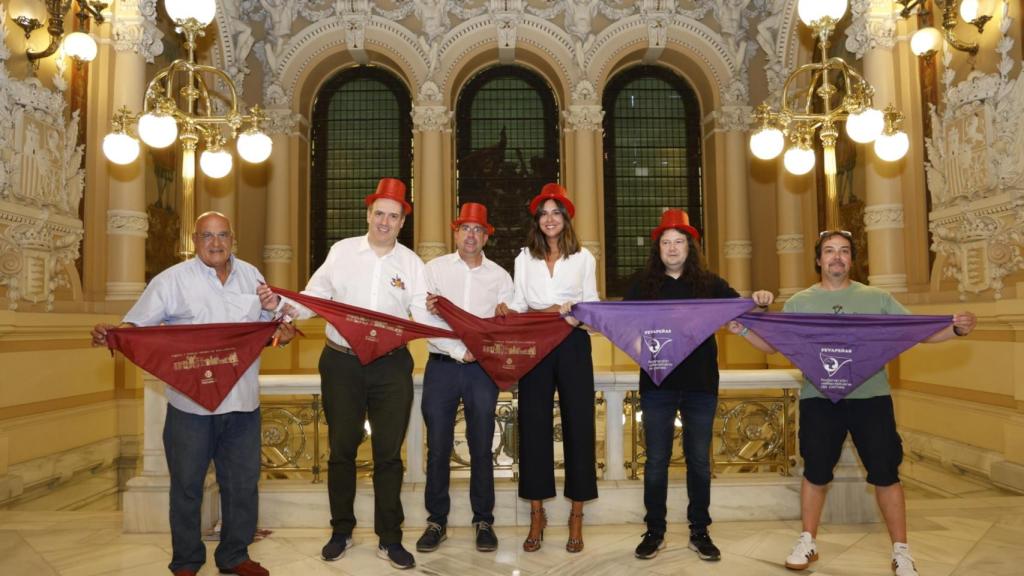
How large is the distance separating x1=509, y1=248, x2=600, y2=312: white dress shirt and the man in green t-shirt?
1010 mm

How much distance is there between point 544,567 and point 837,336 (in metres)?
2.41

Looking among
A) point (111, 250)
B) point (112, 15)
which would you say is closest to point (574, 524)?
point (111, 250)

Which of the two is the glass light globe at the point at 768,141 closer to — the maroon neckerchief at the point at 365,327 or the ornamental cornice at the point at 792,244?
the maroon neckerchief at the point at 365,327

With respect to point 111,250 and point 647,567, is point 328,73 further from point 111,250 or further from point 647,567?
point 647,567

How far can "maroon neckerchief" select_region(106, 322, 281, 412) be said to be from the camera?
383 centimetres

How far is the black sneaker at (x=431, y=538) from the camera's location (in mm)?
4438

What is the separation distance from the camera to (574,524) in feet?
14.7

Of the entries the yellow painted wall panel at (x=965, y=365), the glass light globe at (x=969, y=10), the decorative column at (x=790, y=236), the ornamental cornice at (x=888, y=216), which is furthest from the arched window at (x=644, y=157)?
the glass light globe at (x=969, y=10)

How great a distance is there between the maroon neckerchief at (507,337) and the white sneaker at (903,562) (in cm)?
245

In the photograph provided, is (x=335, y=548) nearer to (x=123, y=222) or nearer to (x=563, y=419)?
(x=563, y=419)

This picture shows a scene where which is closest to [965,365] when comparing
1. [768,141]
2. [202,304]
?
[768,141]

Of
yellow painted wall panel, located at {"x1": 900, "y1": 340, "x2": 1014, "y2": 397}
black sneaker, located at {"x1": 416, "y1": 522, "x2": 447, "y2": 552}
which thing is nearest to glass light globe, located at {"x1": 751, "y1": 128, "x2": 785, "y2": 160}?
yellow painted wall panel, located at {"x1": 900, "y1": 340, "x2": 1014, "y2": 397}

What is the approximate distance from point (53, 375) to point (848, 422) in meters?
8.37

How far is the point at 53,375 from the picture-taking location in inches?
301
